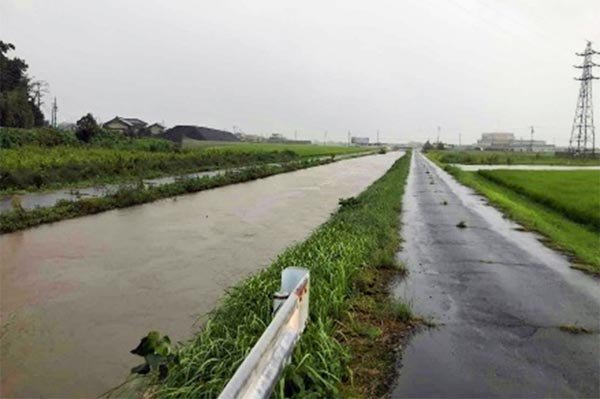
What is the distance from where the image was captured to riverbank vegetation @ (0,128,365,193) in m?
20.5

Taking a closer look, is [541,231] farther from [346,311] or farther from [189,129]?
[189,129]

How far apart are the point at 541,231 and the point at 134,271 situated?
11167 millimetres

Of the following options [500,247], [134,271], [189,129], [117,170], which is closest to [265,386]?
[134,271]

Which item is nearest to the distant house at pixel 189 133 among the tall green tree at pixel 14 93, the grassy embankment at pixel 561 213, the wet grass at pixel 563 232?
the tall green tree at pixel 14 93

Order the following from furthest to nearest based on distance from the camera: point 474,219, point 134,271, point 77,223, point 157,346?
point 474,219 → point 77,223 → point 134,271 → point 157,346

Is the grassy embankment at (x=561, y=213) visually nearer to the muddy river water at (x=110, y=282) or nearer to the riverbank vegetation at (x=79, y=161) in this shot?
the muddy river water at (x=110, y=282)

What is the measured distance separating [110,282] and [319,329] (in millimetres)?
4858

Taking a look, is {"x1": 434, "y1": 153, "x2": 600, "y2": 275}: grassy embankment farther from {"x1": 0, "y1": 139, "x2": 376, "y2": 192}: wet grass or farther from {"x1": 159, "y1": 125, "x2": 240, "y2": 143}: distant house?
{"x1": 159, "y1": 125, "x2": 240, "y2": 143}: distant house

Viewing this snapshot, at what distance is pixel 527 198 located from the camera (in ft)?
82.1

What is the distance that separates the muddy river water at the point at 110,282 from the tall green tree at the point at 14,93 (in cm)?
3888

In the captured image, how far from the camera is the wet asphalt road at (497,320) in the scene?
4.45 m

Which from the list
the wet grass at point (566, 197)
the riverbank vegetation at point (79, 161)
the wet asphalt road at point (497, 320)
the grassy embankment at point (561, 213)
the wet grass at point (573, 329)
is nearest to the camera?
the wet asphalt road at point (497, 320)

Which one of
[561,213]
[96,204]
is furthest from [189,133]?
[561,213]

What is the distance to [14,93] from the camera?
49031 millimetres
